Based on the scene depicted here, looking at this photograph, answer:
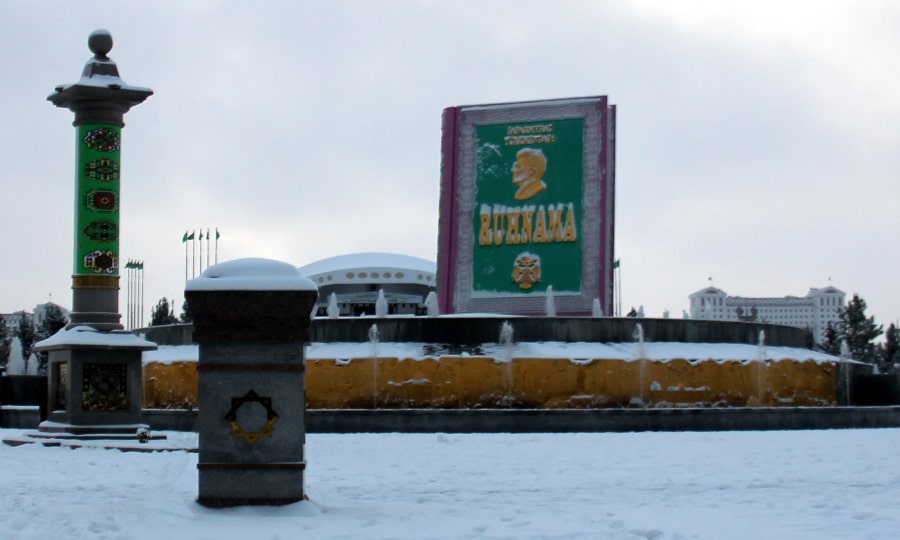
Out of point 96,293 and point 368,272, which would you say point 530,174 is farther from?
point 368,272

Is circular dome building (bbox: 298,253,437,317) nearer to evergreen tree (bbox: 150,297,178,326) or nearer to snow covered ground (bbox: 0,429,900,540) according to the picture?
evergreen tree (bbox: 150,297,178,326)

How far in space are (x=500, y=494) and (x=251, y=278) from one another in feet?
10.7

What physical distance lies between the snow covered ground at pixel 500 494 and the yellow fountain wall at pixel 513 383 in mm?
7319

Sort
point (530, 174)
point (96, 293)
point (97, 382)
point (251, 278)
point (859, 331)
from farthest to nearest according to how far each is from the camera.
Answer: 1. point (859, 331)
2. point (530, 174)
3. point (96, 293)
4. point (97, 382)
5. point (251, 278)

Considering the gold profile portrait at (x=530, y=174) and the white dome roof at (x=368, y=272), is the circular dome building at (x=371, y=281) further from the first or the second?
the gold profile portrait at (x=530, y=174)

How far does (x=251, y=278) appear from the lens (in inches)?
418

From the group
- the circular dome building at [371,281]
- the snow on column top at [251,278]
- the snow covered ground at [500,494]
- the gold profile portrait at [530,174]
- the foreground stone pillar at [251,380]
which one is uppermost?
the gold profile portrait at [530,174]

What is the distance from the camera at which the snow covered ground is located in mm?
9258

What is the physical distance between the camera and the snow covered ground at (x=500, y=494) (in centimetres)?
926

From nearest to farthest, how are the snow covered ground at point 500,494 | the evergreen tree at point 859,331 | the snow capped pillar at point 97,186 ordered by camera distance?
1. the snow covered ground at point 500,494
2. the snow capped pillar at point 97,186
3. the evergreen tree at point 859,331

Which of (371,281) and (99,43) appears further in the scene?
(371,281)

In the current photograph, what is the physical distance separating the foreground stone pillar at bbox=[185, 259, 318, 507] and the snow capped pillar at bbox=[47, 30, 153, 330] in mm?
14459

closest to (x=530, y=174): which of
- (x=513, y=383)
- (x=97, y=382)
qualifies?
(x=513, y=383)

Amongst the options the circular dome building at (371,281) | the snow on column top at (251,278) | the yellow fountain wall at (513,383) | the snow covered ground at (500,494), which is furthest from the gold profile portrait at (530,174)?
the circular dome building at (371,281)
